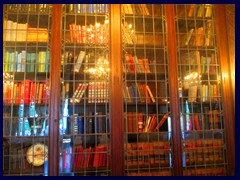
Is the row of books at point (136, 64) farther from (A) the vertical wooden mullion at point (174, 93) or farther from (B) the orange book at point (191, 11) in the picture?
(B) the orange book at point (191, 11)

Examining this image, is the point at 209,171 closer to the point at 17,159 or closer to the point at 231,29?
the point at 231,29

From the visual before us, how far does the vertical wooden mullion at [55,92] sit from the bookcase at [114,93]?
0.01 metres

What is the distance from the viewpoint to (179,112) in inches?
95.1

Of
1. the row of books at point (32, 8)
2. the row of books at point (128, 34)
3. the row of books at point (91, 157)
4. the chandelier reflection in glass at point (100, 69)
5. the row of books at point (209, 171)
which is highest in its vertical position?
the row of books at point (32, 8)

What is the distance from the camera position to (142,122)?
94.4 inches

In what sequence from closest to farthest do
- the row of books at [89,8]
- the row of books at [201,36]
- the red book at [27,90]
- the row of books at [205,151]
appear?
1. the red book at [27,90]
2. the row of books at [205,151]
3. the row of books at [89,8]
4. the row of books at [201,36]

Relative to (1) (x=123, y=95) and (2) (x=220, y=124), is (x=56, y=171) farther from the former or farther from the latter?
(2) (x=220, y=124)

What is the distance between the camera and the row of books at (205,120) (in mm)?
2449

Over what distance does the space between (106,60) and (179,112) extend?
99cm

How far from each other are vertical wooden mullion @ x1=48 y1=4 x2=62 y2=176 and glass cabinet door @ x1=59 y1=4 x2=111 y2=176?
0.15 ft

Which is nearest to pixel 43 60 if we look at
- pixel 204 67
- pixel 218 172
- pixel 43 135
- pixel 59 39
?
pixel 59 39

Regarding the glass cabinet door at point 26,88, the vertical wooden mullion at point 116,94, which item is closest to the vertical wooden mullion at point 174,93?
the vertical wooden mullion at point 116,94

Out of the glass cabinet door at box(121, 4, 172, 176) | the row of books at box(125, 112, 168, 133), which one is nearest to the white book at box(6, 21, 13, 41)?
the glass cabinet door at box(121, 4, 172, 176)

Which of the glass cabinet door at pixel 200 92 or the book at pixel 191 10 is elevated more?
the book at pixel 191 10
